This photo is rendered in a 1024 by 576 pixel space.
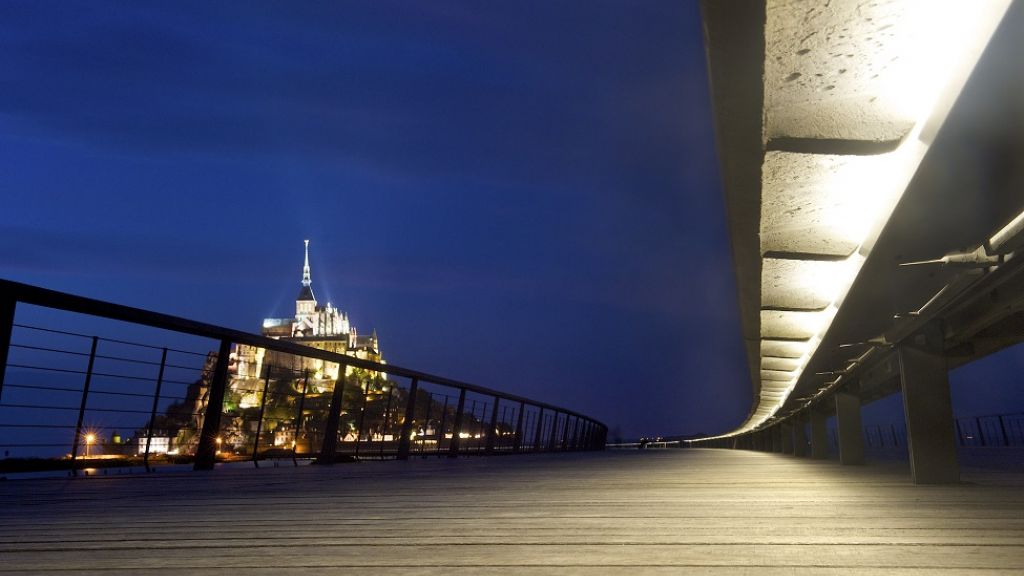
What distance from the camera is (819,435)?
7.46 meters

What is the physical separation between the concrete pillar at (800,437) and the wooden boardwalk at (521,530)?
230 inches

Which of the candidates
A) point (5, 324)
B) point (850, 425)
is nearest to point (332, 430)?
point (5, 324)

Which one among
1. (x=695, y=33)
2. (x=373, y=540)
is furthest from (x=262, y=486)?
(x=695, y=33)

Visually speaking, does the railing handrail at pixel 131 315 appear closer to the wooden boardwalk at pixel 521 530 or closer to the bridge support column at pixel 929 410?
the wooden boardwalk at pixel 521 530

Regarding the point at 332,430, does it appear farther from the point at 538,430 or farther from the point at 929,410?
the point at 538,430

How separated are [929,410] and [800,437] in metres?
6.47

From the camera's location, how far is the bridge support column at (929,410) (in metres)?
3.15

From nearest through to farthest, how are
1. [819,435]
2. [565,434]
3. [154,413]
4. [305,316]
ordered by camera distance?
[154,413], [819,435], [565,434], [305,316]

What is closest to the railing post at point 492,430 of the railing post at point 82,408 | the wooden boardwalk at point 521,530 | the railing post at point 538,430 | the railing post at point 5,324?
the railing post at point 538,430

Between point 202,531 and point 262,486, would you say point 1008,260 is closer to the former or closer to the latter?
point 202,531

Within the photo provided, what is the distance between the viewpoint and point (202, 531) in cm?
189

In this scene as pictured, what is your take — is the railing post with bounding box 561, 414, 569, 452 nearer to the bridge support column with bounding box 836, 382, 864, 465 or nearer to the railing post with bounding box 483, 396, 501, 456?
the railing post with bounding box 483, 396, 501, 456

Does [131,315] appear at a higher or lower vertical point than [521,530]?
higher

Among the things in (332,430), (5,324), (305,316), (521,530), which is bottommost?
(521,530)
